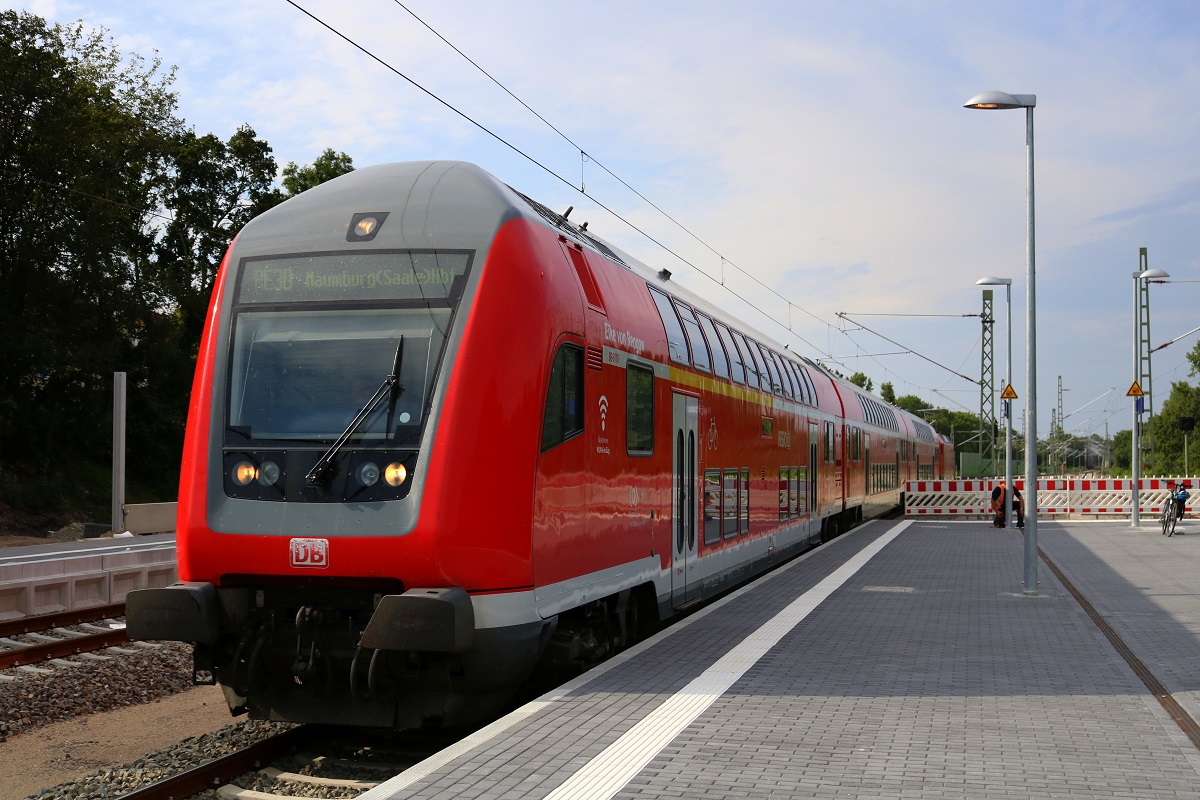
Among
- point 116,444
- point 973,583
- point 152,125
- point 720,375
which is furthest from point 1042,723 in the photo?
point 152,125

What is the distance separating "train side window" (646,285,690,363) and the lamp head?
21.1ft

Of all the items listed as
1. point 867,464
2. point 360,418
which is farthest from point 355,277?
point 867,464

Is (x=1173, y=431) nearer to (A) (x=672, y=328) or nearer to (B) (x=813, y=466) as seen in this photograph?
(B) (x=813, y=466)

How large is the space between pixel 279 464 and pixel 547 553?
1845 millimetres

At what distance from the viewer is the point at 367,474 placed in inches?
293

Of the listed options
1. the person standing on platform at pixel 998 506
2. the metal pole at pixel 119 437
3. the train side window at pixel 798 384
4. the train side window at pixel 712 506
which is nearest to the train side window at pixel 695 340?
the train side window at pixel 712 506

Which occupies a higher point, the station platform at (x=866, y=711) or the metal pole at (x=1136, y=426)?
the metal pole at (x=1136, y=426)

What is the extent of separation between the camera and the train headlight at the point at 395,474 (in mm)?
7375

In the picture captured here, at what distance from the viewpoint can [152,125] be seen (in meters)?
43.4

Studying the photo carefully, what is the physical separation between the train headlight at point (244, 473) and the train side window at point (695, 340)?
5.68 meters

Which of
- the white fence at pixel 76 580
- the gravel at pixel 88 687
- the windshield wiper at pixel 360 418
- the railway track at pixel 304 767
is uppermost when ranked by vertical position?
the windshield wiper at pixel 360 418

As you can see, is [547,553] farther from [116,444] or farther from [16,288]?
[16,288]

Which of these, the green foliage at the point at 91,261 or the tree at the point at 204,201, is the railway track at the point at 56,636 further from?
the tree at the point at 204,201

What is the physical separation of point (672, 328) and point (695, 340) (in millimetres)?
1109
